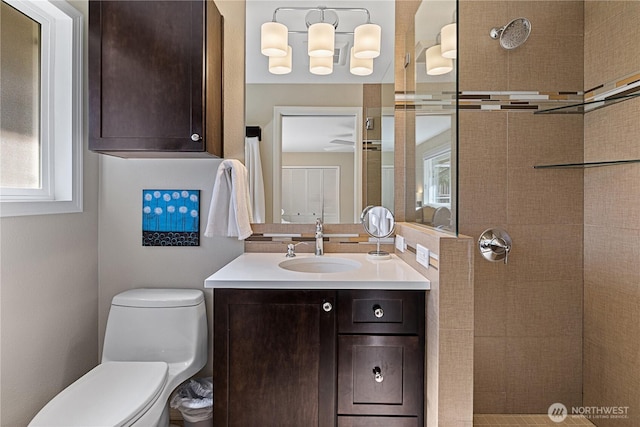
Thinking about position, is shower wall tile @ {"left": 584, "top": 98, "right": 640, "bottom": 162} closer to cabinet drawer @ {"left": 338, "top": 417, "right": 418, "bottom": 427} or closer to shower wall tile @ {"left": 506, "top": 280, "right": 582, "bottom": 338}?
shower wall tile @ {"left": 506, "top": 280, "right": 582, "bottom": 338}

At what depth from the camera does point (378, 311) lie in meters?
1.42

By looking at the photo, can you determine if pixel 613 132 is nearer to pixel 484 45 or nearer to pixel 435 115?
pixel 484 45

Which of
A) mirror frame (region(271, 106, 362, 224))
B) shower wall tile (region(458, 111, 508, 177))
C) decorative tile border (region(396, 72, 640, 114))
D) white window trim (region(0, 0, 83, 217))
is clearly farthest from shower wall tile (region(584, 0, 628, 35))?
white window trim (region(0, 0, 83, 217))

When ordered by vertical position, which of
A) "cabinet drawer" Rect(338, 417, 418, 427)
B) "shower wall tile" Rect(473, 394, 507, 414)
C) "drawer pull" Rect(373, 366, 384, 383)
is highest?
"drawer pull" Rect(373, 366, 384, 383)

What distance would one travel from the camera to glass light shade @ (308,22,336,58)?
1.94 metres

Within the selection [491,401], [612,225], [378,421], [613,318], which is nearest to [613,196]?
[612,225]

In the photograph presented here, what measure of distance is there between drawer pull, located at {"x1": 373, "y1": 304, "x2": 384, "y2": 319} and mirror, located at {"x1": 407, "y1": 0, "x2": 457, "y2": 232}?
39 cm

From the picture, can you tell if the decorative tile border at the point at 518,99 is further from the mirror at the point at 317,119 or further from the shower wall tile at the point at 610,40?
the mirror at the point at 317,119

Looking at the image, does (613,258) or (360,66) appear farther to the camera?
(360,66)

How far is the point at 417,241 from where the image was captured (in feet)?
5.13

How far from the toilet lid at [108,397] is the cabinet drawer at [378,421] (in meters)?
0.73

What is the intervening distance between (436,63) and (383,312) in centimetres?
104

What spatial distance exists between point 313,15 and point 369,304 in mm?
1537

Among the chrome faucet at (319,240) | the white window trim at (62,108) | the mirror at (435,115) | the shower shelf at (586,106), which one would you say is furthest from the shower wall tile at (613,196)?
the white window trim at (62,108)
